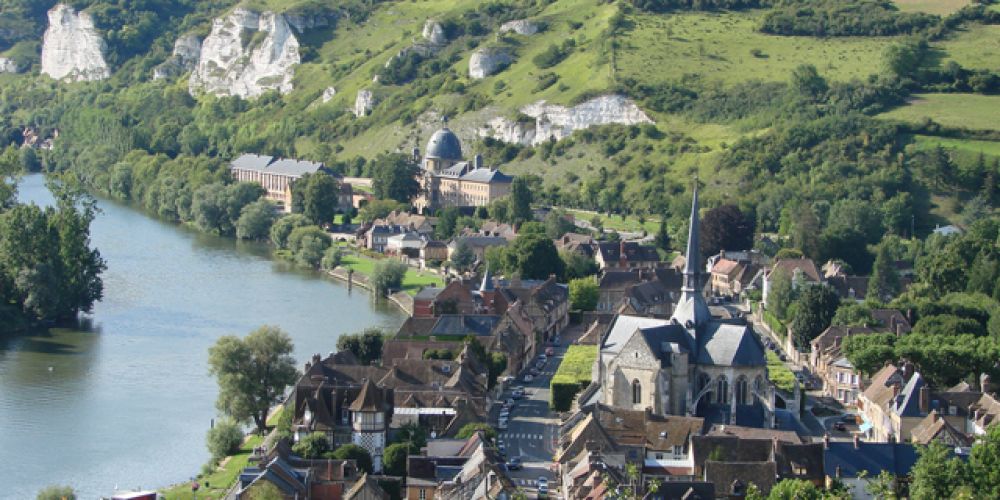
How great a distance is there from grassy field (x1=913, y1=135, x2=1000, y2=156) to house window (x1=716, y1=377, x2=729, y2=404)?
1761 inches

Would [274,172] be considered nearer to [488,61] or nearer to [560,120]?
[560,120]

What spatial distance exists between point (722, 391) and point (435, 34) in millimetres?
87250

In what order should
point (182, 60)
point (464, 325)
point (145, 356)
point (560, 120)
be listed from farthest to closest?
point (182, 60)
point (560, 120)
point (464, 325)
point (145, 356)

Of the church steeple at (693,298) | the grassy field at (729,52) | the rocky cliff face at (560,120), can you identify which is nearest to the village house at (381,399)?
the church steeple at (693,298)

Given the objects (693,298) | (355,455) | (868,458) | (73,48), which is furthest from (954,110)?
(73,48)

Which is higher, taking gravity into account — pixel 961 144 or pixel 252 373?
pixel 961 144

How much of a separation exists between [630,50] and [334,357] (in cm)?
6292

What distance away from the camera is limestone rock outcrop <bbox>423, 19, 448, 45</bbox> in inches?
4921

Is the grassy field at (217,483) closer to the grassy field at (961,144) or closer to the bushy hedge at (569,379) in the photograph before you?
the bushy hedge at (569,379)

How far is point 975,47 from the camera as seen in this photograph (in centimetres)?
9656

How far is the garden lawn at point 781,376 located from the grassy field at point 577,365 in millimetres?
5114

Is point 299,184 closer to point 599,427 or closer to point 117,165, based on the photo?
point 117,165

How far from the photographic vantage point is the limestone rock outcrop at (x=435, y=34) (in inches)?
4921

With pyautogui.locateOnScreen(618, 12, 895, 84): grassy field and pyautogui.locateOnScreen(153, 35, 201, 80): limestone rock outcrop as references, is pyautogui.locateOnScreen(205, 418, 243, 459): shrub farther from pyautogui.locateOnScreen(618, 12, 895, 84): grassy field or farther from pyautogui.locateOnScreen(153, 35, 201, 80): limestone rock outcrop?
pyautogui.locateOnScreen(153, 35, 201, 80): limestone rock outcrop
